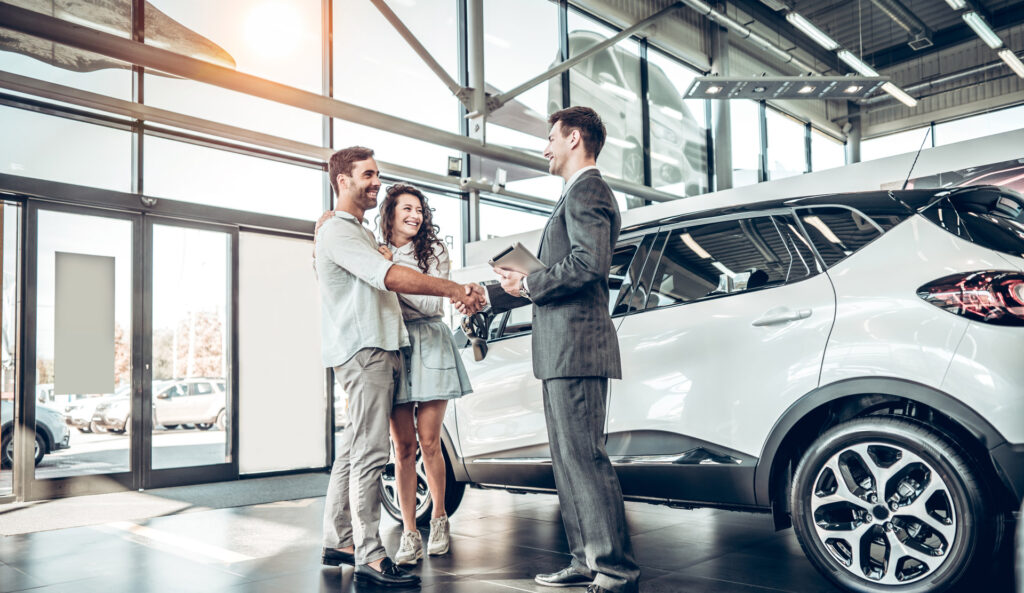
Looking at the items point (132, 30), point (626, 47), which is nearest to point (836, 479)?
point (132, 30)

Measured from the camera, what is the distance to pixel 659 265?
2.82 m

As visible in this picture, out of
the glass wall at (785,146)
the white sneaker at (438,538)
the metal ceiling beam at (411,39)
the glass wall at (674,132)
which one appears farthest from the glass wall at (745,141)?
the white sneaker at (438,538)

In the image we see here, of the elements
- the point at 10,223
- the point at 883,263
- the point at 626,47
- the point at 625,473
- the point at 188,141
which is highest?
the point at 626,47

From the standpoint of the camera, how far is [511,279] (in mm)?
2412

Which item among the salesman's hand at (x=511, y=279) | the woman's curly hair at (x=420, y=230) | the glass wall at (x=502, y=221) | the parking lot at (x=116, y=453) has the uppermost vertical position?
the glass wall at (x=502, y=221)

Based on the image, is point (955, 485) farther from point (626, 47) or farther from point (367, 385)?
point (626, 47)

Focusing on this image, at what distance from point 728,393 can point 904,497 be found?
59cm

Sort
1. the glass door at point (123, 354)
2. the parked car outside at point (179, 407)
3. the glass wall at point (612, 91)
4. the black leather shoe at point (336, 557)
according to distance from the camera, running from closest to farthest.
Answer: the black leather shoe at point (336, 557) → the glass door at point (123, 354) → the parked car outside at point (179, 407) → the glass wall at point (612, 91)

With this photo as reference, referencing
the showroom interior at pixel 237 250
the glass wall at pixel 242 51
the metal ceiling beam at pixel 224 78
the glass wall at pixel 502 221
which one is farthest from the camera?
the glass wall at pixel 502 221

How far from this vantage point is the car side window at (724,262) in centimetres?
250

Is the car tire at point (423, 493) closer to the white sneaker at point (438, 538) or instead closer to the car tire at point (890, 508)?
the white sneaker at point (438, 538)

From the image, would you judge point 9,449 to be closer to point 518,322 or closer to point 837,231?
point 518,322

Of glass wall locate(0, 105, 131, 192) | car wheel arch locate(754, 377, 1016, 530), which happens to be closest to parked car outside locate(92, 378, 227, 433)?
glass wall locate(0, 105, 131, 192)

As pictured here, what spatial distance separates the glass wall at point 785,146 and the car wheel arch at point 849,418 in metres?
11.6
